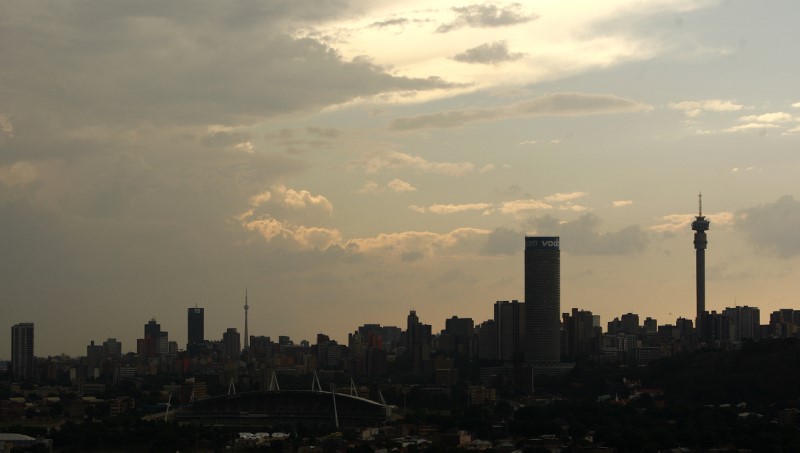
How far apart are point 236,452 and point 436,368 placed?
89284mm

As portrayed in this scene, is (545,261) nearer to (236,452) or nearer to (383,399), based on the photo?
(383,399)

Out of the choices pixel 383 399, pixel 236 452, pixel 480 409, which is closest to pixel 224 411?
pixel 383 399

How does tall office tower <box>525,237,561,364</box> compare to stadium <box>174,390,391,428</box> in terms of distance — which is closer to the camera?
stadium <box>174,390,391,428</box>

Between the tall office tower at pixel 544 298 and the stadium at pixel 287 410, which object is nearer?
the stadium at pixel 287 410

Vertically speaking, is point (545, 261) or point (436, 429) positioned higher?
point (545, 261)

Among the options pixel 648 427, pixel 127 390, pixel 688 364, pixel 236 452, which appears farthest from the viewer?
pixel 127 390

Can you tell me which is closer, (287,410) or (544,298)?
(287,410)

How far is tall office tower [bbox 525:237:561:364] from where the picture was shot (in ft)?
637

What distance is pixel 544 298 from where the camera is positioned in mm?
194500

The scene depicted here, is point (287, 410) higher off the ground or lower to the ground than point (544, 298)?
lower

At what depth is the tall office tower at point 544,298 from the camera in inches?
7643

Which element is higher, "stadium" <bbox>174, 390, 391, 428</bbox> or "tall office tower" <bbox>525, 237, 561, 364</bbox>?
"tall office tower" <bbox>525, 237, 561, 364</bbox>

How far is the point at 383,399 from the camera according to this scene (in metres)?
143

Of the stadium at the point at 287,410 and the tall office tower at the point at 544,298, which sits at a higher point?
the tall office tower at the point at 544,298
